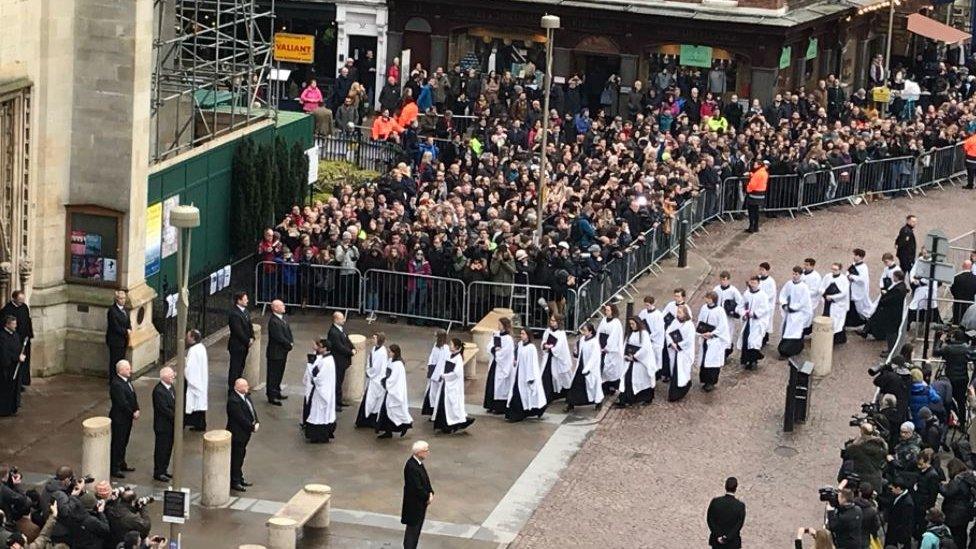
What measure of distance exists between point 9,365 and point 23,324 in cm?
89

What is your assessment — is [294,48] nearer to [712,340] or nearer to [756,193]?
[756,193]

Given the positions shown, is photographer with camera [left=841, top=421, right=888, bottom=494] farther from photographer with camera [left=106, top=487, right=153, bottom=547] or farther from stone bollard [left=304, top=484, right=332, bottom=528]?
photographer with camera [left=106, top=487, right=153, bottom=547]

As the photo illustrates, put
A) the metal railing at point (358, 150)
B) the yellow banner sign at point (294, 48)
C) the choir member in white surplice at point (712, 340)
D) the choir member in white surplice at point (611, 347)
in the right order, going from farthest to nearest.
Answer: the yellow banner sign at point (294, 48)
the metal railing at point (358, 150)
the choir member in white surplice at point (712, 340)
the choir member in white surplice at point (611, 347)

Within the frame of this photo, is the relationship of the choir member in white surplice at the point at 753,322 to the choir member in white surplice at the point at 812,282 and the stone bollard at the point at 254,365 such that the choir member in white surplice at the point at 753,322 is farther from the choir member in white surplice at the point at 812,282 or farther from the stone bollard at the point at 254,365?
the stone bollard at the point at 254,365

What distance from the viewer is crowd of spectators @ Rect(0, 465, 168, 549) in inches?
925

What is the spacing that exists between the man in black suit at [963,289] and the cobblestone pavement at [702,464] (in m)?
1.45

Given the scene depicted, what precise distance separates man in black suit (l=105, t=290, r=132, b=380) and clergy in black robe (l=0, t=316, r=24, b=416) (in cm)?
165

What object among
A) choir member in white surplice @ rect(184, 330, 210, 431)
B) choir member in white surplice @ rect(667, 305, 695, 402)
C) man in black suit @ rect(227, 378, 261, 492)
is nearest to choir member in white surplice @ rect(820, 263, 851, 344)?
choir member in white surplice @ rect(667, 305, 695, 402)

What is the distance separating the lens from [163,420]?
92.0ft

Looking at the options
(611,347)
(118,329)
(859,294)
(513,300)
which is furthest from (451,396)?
(859,294)

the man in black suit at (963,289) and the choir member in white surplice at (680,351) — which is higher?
the man in black suit at (963,289)

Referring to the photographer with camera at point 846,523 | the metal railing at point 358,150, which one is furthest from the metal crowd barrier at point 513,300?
the photographer with camera at point 846,523

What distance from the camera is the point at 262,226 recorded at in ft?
124

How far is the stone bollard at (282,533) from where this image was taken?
25188 mm
